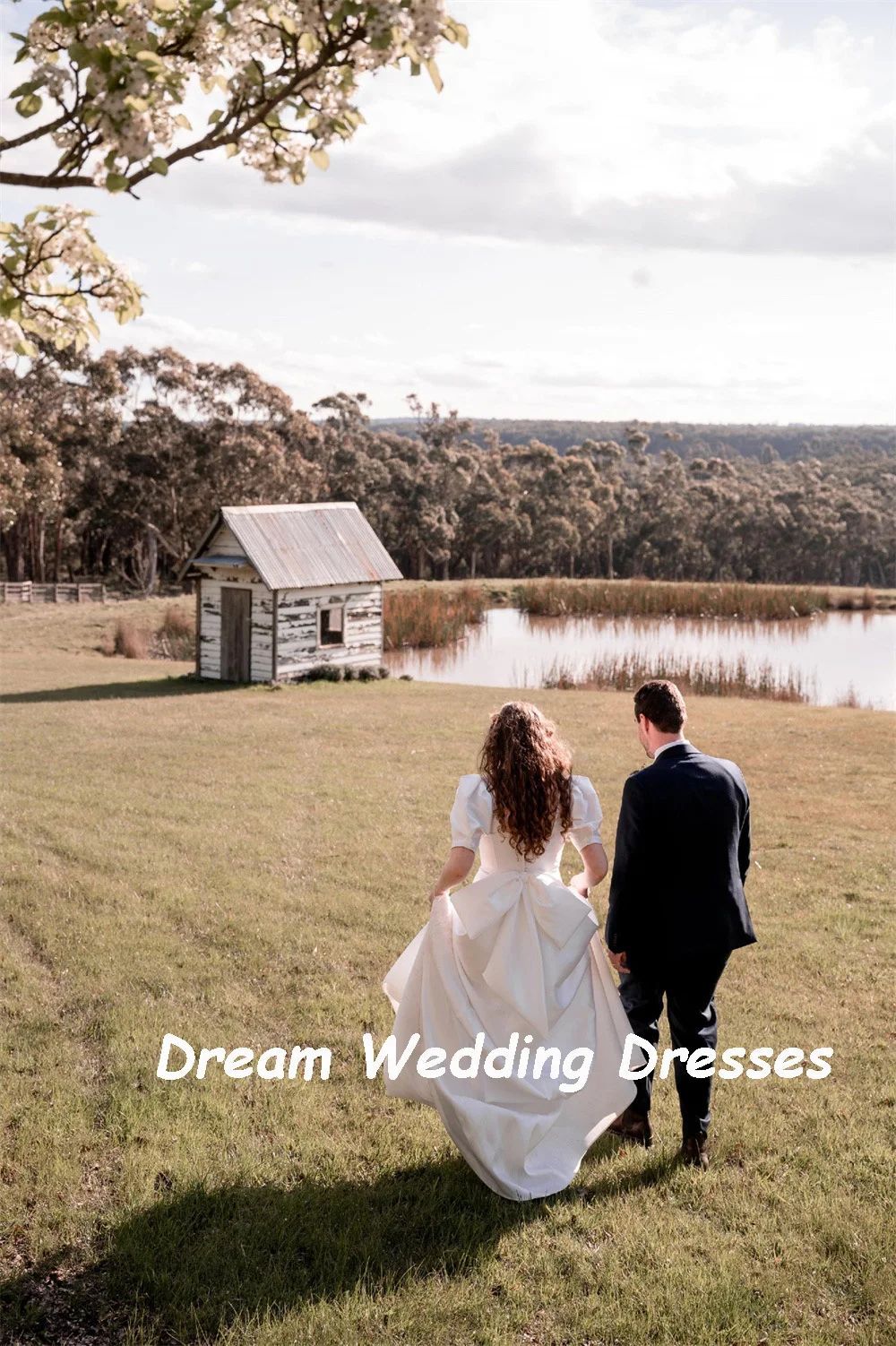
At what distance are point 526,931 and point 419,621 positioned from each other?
94.6 ft

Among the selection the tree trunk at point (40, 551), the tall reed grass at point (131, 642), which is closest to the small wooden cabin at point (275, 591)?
the tall reed grass at point (131, 642)

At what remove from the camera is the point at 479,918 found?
470 centimetres

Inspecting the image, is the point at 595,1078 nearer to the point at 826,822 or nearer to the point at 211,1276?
the point at 211,1276

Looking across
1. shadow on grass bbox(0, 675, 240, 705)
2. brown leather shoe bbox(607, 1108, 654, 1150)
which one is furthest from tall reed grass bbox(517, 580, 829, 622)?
brown leather shoe bbox(607, 1108, 654, 1150)

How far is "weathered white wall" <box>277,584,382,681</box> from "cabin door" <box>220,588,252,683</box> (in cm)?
73

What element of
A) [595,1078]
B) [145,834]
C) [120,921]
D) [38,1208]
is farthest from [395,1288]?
[145,834]

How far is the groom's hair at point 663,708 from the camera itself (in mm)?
4812

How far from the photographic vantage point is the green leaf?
164 inches

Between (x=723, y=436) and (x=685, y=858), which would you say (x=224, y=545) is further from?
(x=723, y=436)

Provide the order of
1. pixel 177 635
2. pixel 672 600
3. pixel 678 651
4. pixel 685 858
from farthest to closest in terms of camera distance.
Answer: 1. pixel 672 600
2. pixel 177 635
3. pixel 678 651
4. pixel 685 858

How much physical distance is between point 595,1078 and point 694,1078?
49 cm

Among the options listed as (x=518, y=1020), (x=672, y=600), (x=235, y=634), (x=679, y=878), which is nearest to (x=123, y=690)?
(x=235, y=634)

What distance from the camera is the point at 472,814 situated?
15.6 feet

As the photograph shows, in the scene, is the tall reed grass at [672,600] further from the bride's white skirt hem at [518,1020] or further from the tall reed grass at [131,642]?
the bride's white skirt hem at [518,1020]
